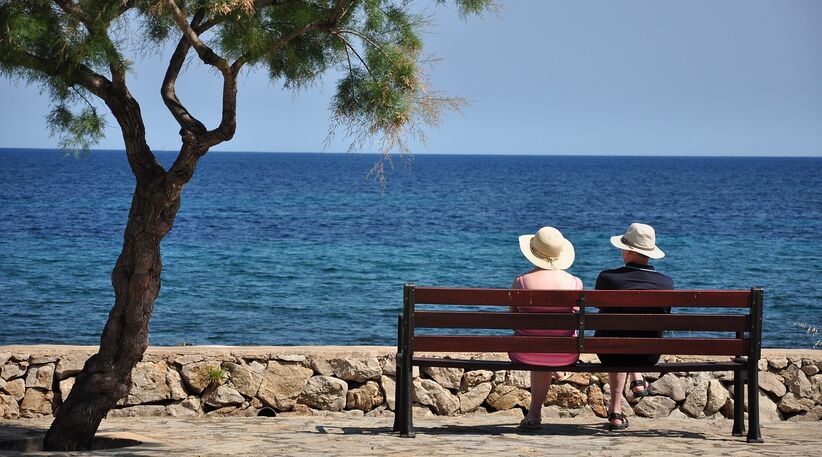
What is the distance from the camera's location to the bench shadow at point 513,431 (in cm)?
620

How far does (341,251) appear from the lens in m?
33.3

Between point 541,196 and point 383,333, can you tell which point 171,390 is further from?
point 541,196

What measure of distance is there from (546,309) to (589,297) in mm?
386

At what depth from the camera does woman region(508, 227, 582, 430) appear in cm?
619

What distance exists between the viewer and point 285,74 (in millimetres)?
7129

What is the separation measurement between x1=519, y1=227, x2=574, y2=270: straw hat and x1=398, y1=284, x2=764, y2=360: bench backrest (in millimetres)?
415

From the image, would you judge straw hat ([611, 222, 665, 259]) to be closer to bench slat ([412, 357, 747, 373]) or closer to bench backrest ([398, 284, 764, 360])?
bench backrest ([398, 284, 764, 360])

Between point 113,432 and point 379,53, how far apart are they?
2866mm

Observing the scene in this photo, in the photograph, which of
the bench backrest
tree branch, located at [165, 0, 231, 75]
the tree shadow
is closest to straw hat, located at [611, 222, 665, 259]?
the bench backrest

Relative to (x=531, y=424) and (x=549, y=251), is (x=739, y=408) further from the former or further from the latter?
(x=549, y=251)

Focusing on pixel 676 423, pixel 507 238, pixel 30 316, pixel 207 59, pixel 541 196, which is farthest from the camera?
pixel 541 196

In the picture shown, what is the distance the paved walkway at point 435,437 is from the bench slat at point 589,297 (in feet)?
2.56

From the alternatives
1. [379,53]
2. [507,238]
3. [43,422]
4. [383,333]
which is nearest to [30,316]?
[383,333]

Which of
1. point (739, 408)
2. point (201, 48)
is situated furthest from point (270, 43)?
point (739, 408)
